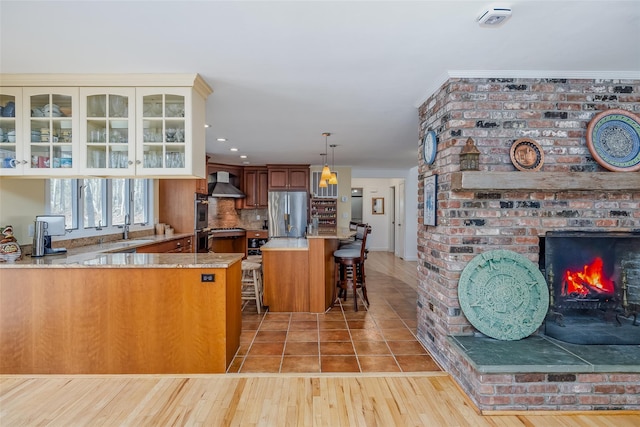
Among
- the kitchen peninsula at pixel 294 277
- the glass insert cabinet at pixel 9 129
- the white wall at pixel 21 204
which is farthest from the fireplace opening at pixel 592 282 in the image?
the white wall at pixel 21 204

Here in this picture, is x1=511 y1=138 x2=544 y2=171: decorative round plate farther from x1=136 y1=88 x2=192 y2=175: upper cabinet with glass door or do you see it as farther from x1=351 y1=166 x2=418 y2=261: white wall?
x1=351 y1=166 x2=418 y2=261: white wall

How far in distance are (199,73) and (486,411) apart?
3.16 metres

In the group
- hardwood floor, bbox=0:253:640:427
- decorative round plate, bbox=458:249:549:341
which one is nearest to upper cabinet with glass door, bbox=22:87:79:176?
hardwood floor, bbox=0:253:640:427

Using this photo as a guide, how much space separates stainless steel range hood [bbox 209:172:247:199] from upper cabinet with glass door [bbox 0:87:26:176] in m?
4.01

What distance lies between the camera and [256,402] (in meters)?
2.25

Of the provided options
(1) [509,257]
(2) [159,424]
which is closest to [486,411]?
(1) [509,257]

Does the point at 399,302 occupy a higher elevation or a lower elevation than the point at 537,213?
lower

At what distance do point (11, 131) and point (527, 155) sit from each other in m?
4.14

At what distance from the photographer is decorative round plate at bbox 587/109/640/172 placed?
100 inches

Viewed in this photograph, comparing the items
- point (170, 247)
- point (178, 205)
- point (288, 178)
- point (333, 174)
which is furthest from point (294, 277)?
point (288, 178)

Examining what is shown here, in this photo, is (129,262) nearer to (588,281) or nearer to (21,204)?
(21,204)

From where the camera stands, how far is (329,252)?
14.5ft

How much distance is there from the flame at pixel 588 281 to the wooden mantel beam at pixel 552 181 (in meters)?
0.61

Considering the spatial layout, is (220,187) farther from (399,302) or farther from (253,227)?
(399,302)
